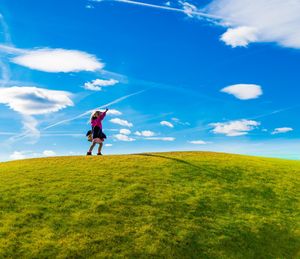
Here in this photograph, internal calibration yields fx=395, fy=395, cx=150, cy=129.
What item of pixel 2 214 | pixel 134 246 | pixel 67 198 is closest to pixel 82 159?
pixel 67 198

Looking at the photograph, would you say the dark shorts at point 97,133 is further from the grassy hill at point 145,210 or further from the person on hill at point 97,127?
the grassy hill at point 145,210

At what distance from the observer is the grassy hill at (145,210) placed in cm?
1549

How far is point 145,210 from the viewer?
18500 millimetres

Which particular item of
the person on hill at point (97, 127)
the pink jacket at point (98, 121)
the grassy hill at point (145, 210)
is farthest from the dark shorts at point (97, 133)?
the grassy hill at point (145, 210)

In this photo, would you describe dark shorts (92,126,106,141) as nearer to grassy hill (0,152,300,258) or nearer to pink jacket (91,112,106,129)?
pink jacket (91,112,106,129)

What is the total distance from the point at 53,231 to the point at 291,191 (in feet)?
50.2

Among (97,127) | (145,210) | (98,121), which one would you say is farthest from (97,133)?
(145,210)

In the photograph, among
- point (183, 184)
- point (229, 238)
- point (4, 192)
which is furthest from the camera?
point (183, 184)

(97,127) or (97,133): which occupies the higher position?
(97,127)

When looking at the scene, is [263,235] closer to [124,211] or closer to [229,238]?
[229,238]

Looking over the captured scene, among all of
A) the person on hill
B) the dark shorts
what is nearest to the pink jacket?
the person on hill

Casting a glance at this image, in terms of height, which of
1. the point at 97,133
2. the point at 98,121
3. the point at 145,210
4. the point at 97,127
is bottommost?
the point at 145,210

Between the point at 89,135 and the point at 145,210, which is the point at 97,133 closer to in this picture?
the point at 89,135

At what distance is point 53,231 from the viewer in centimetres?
1609
